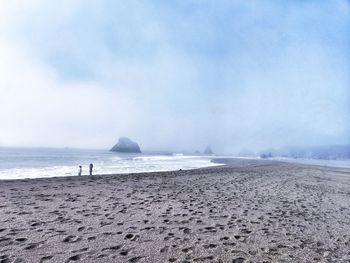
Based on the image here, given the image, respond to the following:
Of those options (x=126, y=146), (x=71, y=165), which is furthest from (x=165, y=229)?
(x=126, y=146)

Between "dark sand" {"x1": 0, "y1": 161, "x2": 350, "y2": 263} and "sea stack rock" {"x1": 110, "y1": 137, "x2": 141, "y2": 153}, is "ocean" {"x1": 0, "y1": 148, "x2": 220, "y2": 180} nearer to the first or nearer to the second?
"dark sand" {"x1": 0, "y1": 161, "x2": 350, "y2": 263}

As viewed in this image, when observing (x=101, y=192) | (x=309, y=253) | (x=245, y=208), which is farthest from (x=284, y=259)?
(x=101, y=192)

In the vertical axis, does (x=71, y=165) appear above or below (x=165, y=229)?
above

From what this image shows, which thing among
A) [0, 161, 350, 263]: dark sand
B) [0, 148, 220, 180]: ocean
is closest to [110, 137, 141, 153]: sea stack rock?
[0, 148, 220, 180]: ocean

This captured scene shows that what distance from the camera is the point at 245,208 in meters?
11.3

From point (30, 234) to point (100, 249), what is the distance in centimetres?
207

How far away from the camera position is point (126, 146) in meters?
186

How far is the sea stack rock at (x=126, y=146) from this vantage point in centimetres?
18338

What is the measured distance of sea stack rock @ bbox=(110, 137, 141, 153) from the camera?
18338cm

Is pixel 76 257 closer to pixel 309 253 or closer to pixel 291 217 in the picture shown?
pixel 309 253

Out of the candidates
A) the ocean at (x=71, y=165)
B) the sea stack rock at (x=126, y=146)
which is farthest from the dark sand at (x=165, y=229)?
the sea stack rock at (x=126, y=146)

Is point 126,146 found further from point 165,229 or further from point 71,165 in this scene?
point 165,229

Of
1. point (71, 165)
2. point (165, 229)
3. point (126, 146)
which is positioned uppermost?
point (126, 146)

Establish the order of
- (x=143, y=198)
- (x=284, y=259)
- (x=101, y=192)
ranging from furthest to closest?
(x=101, y=192), (x=143, y=198), (x=284, y=259)
